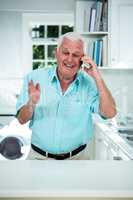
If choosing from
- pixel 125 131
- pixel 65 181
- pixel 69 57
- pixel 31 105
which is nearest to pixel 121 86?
pixel 125 131

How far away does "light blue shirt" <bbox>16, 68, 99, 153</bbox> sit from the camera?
131 centimetres

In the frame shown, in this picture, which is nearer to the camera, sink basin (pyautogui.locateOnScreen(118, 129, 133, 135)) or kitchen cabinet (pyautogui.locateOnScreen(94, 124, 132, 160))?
kitchen cabinet (pyautogui.locateOnScreen(94, 124, 132, 160))

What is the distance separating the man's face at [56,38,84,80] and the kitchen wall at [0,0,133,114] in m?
0.12

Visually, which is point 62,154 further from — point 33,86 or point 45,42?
point 45,42

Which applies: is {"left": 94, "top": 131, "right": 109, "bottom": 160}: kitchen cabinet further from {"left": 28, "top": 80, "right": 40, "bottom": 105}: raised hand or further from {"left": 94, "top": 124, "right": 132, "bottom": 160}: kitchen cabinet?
{"left": 28, "top": 80, "right": 40, "bottom": 105}: raised hand

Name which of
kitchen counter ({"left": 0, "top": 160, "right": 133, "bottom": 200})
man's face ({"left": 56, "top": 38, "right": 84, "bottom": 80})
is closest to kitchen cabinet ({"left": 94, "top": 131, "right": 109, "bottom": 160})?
man's face ({"left": 56, "top": 38, "right": 84, "bottom": 80})

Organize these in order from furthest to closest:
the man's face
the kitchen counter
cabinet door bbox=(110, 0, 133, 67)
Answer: cabinet door bbox=(110, 0, 133, 67) → the man's face → the kitchen counter

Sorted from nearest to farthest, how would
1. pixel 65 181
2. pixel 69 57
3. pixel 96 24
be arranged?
pixel 65 181 < pixel 69 57 < pixel 96 24

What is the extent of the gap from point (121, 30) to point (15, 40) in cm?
41

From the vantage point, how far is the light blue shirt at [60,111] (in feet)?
4.29

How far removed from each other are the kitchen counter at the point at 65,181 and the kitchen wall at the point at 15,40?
48 cm

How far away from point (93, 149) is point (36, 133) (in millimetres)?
215

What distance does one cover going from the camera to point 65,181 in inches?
30.2

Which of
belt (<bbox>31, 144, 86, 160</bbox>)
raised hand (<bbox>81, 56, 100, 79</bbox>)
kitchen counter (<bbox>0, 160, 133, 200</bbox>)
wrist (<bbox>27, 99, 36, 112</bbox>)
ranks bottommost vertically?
belt (<bbox>31, 144, 86, 160</bbox>)
